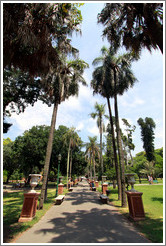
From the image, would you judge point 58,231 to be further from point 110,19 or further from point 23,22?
point 110,19

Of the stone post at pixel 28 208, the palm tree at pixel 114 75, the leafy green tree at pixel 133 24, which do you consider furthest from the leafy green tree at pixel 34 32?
the palm tree at pixel 114 75

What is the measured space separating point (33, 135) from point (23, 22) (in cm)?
2572

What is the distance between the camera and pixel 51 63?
21.1 feet

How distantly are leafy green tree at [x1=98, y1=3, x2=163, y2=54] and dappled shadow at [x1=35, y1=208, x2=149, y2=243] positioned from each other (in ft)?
22.2

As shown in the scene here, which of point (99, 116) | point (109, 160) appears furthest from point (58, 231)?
point (99, 116)

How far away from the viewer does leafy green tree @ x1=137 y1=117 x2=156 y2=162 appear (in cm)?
4940

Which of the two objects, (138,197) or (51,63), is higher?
(51,63)

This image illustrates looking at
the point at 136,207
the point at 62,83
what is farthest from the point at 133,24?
the point at 136,207

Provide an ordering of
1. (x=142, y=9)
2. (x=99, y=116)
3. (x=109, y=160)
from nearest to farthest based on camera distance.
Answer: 1. (x=142, y=9)
2. (x=109, y=160)
3. (x=99, y=116)

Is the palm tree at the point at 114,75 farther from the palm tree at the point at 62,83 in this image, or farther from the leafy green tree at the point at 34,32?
the leafy green tree at the point at 34,32

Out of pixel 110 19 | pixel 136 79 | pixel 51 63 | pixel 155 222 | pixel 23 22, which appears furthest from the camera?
pixel 136 79

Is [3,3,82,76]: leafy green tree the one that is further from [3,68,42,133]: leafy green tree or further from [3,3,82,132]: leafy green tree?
[3,68,42,133]: leafy green tree

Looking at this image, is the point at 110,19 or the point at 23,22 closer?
the point at 23,22

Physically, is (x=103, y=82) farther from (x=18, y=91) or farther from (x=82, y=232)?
(x=82, y=232)
